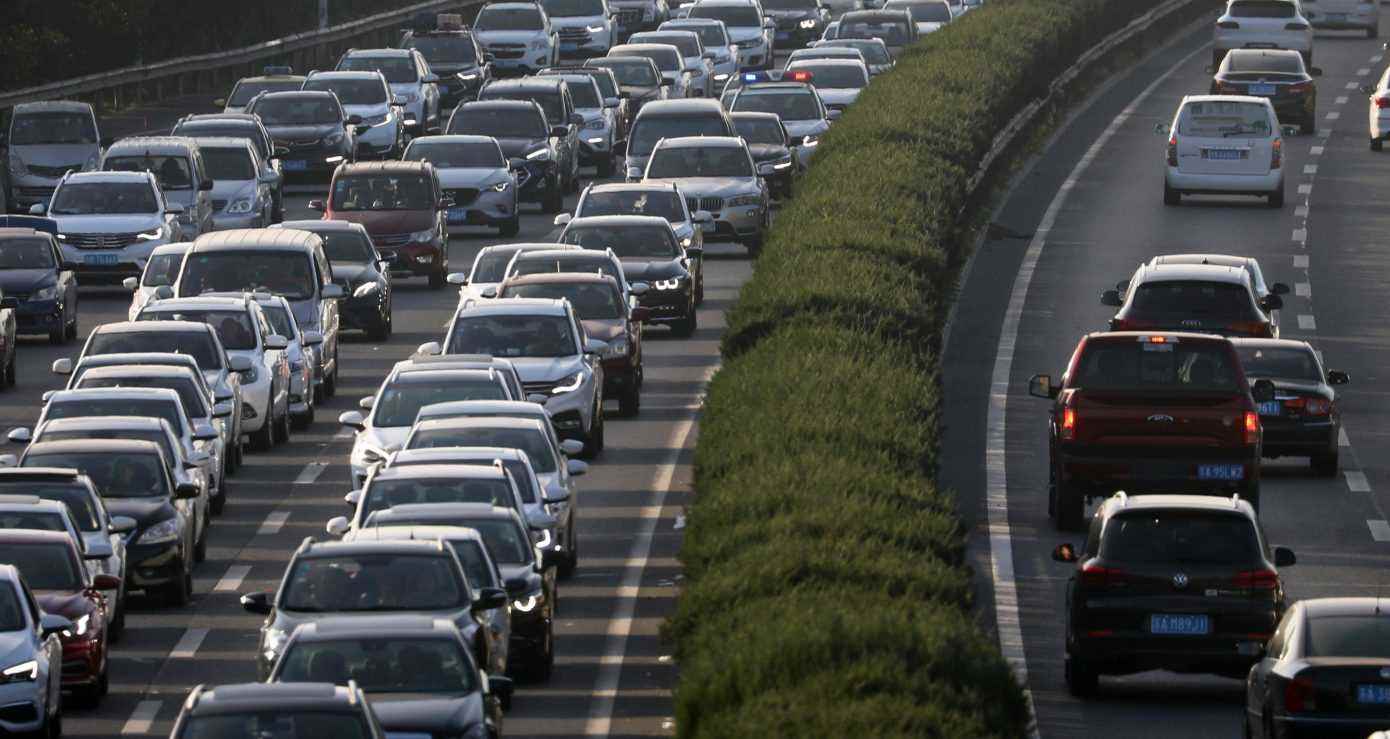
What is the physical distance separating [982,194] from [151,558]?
2445 cm

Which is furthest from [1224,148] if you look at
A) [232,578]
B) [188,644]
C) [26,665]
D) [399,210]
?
[26,665]

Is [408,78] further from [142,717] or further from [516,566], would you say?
[142,717]

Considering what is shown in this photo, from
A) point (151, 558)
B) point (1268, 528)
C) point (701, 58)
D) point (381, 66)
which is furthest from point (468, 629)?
point (701, 58)

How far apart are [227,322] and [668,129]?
17820 mm

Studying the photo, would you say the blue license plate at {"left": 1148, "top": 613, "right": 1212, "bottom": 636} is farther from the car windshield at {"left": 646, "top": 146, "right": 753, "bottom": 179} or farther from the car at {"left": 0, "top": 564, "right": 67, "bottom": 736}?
the car windshield at {"left": 646, "top": 146, "right": 753, "bottom": 179}

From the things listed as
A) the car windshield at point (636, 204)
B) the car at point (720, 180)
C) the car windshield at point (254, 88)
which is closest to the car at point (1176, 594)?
the car windshield at point (636, 204)

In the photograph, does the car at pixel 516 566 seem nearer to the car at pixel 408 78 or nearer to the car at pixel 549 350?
the car at pixel 549 350

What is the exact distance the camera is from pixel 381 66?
62.4 m

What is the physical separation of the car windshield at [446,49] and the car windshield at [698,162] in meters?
Result: 20.9

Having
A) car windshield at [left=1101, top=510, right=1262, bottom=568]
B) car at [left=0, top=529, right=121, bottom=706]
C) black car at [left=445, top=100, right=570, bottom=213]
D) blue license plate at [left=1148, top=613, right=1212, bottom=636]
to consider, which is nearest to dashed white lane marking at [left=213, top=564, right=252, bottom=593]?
car at [left=0, top=529, right=121, bottom=706]

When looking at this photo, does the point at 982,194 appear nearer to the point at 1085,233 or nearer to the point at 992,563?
the point at 1085,233

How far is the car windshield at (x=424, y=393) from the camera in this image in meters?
29.6

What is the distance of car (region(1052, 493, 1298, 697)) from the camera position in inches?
830

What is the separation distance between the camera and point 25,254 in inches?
1585
